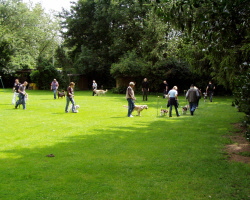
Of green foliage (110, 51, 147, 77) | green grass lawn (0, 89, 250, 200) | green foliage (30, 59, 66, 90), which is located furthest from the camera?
green foliage (30, 59, 66, 90)

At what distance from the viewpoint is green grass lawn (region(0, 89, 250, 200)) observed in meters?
5.96

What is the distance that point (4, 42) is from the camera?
156ft

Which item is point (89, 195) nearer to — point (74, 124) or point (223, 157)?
point (223, 157)

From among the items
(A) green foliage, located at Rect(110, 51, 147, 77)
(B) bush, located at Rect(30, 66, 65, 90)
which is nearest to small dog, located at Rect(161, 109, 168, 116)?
(A) green foliage, located at Rect(110, 51, 147, 77)

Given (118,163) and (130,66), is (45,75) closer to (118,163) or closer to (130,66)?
(130,66)

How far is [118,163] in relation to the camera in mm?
7953

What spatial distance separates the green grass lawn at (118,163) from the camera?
596 centimetres

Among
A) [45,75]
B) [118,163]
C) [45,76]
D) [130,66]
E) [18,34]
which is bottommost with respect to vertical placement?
[118,163]

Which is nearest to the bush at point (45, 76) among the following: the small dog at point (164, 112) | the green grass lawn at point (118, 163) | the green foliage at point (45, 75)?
the green foliage at point (45, 75)

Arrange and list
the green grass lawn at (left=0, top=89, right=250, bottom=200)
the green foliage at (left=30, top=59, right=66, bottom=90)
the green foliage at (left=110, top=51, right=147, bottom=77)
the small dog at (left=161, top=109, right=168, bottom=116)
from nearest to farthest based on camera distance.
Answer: the green grass lawn at (left=0, top=89, right=250, bottom=200), the small dog at (left=161, top=109, right=168, bottom=116), the green foliage at (left=110, top=51, right=147, bottom=77), the green foliage at (left=30, top=59, right=66, bottom=90)

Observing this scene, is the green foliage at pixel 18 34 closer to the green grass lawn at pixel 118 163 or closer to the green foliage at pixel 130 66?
the green foliage at pixel 130 66

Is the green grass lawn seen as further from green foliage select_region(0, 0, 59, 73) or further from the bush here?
green foliage select_region(0, 0, 59, 73)

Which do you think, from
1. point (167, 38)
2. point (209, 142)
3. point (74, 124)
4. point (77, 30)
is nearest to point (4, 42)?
point (77, 30)

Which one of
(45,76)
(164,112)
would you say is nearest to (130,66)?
(45,76)
